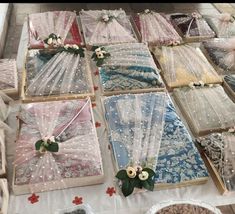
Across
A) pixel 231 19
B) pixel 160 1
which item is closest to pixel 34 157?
pixel 231 19

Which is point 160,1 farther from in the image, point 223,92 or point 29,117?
point 29,117

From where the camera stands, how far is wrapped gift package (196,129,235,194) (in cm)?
158

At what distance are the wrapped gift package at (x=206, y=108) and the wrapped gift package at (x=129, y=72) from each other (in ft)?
0.58

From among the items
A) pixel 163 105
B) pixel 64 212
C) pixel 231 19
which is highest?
pixel 231 19

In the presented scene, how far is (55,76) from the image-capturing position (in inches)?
82.4

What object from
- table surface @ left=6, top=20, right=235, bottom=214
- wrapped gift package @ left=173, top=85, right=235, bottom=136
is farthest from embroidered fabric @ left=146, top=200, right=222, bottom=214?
wrapped gift package @ left=173, top=85, right=235, bottom=136

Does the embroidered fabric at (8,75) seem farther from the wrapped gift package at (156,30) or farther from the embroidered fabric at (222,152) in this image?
the embroidered fabric at (222,152)

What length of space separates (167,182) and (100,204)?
33cm

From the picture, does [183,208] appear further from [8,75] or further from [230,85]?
[8,75]

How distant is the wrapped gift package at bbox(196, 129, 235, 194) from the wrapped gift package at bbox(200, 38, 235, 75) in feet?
2.32

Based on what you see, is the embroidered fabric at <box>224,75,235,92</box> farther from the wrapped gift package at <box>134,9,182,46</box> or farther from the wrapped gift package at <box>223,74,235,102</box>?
the wrapped gift package at <box>134,9,182,46</box>

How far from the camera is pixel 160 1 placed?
3498mm

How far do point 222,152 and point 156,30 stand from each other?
49.7 inches

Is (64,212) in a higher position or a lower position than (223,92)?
lower
